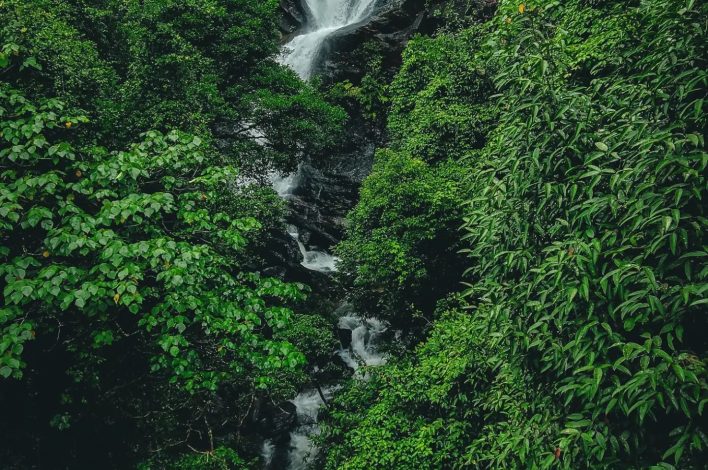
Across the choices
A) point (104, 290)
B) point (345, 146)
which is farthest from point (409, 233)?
point (345, 146)

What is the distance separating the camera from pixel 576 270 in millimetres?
3799

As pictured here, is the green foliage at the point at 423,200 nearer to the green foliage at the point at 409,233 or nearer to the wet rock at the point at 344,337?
the green foliage at the point at 409,233

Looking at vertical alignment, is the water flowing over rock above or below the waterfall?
below

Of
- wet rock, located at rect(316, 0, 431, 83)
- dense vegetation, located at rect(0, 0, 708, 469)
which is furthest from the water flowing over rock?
dense vegetation, located at rect(0, 0, 708, 469)

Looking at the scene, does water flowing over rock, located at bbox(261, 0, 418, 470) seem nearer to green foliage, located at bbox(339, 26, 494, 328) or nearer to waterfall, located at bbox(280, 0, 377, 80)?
waterfall, located at bbox(280, 0, 377, 80)

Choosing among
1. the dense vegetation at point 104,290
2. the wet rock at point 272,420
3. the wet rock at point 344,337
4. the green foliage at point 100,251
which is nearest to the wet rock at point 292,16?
the wet rock at point 344,337

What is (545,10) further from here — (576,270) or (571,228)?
(576,270)

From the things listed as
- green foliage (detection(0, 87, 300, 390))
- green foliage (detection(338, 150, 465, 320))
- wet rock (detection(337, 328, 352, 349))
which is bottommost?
wet rock (detection(337, 328, 352, 349))

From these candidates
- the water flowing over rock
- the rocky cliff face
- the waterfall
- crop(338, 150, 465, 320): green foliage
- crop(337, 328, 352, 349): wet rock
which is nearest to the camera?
crop(338, 150, 465, 320): green foliage

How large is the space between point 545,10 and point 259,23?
1180cm

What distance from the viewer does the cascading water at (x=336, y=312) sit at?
14.2m

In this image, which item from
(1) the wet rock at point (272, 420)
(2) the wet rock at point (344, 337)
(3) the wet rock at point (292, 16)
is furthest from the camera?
(3) the wet rock at point (292, 16)

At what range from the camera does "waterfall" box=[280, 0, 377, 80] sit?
1010 inches

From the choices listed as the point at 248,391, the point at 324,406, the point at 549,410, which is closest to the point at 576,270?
the point at 549,410
